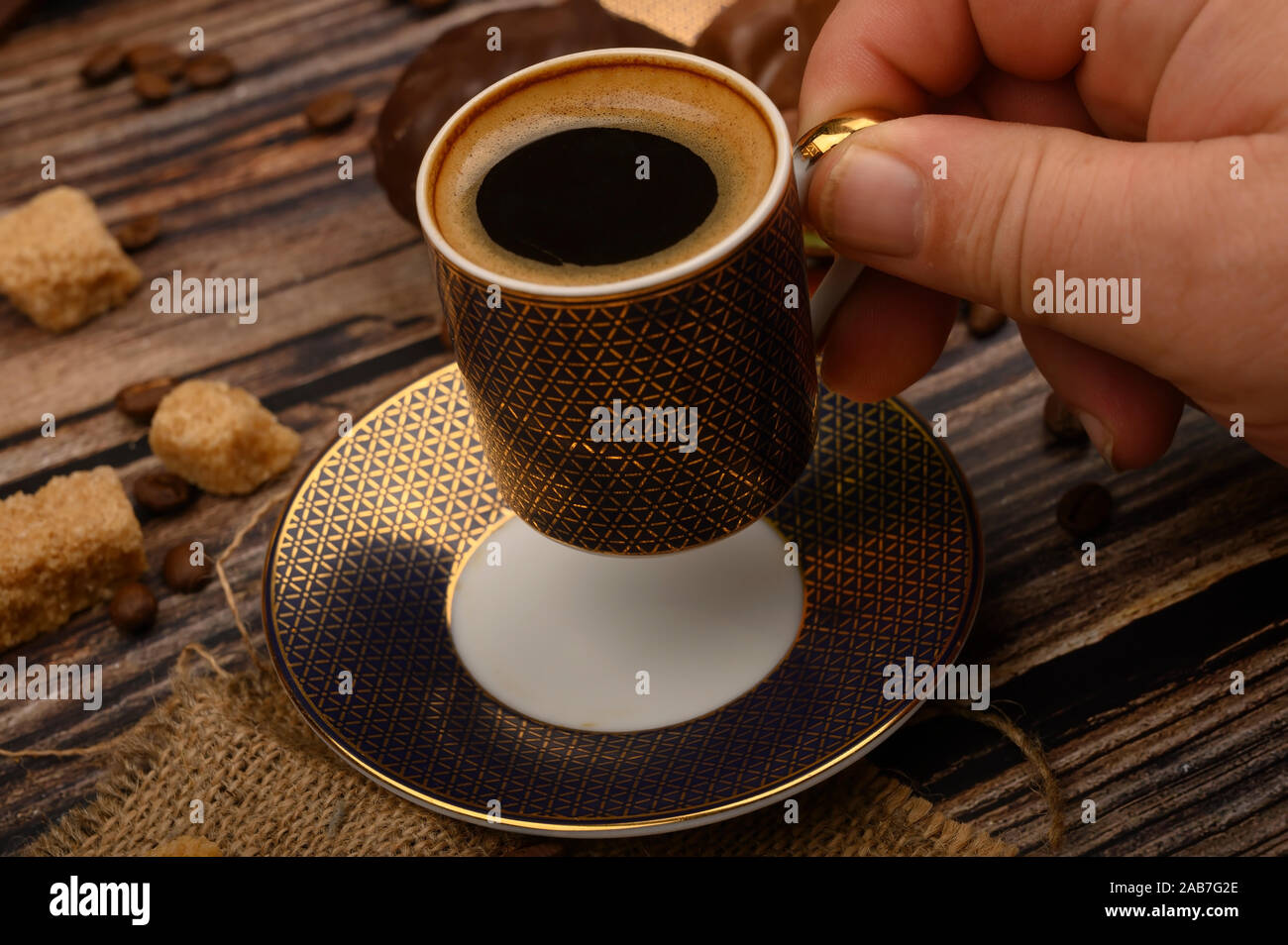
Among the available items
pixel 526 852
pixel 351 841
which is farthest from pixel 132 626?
pixel 526 852

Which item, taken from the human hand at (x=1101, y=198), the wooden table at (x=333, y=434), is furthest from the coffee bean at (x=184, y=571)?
the human hand at (x=1101, y=198)

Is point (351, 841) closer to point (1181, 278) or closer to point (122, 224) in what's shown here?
point (1181, 278)

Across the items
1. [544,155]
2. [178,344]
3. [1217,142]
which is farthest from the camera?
[178,344]

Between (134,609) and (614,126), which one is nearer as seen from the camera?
(614,126)

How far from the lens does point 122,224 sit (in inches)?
65.8

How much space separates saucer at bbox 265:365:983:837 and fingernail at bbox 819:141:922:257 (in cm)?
29

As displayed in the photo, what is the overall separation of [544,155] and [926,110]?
0.52 m

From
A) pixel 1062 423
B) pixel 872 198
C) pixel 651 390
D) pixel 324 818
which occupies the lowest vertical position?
pixel 324 818

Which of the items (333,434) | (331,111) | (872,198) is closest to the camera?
(872,198)

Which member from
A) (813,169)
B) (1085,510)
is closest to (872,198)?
(813,169)

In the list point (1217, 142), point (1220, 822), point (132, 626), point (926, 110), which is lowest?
point (132, 626)

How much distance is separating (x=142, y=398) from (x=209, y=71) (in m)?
0.67

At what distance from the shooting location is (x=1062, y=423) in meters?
1.30

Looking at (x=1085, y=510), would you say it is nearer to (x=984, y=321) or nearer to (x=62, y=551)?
(x=984, y=321)
